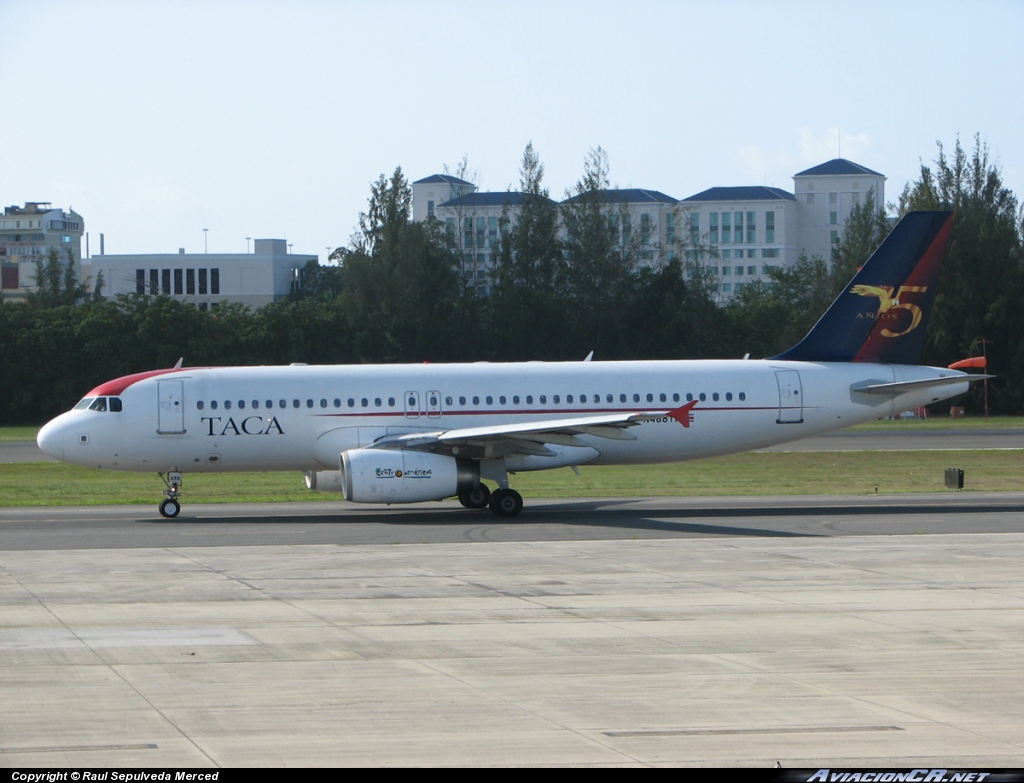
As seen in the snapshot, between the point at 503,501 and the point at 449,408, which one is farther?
the point at 449,408

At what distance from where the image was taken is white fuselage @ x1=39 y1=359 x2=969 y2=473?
2994 centimetres

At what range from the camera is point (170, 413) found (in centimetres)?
2991

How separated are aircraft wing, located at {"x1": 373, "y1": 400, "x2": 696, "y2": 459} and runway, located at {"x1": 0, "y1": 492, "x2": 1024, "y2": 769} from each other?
3.07 meters

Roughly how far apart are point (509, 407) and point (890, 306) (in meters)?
9.99

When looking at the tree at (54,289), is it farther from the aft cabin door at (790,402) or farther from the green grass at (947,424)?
the aft cabin door at (790,402)

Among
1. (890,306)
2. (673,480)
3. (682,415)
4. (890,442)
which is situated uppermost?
(890,306)

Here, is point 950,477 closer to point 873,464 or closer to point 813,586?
point 873,464

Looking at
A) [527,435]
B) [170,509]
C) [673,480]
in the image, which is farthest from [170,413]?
[673,480]

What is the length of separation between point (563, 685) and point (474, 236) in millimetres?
83361

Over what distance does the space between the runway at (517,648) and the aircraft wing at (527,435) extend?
3071 millimetres

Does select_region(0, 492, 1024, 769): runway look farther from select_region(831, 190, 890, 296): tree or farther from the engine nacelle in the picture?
select_region(831, 190, 890, 296): tree

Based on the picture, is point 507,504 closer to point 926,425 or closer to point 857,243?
point 926,425

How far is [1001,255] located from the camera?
85.6 m
